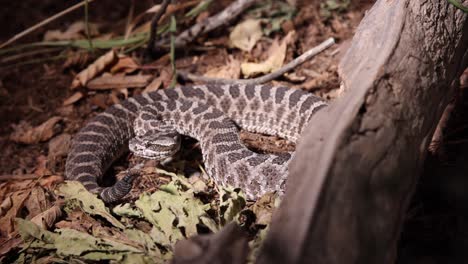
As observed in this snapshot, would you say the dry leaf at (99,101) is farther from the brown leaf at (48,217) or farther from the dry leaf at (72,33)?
the brown leaf at (48,217)

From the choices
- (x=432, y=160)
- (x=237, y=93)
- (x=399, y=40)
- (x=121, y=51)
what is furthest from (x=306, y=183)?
(x=121, y=51)

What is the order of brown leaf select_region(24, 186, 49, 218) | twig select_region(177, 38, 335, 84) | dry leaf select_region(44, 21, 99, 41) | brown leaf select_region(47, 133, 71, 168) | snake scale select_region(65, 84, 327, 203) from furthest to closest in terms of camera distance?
1. dry leaf select_region(44, 21, 99, 41)
2. brown leaf select_region(47, 133, 71, 168)
3. twig select_region(177, 38, 335, 84)
4. snake scale select_region(65, 84, 327, 203)
5. brown leaf select_region(24, 186, 49, 218)

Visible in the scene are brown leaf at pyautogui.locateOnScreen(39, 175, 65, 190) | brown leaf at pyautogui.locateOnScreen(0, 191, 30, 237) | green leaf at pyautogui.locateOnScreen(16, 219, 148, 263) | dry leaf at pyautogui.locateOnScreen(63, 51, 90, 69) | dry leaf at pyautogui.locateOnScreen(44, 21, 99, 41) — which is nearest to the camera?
green leaf at pyautogui.locateOnScreen(16, 219, 148, 263)

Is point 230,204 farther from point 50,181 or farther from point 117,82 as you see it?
point 117,82

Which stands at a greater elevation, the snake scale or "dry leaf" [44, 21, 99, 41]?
"dry leaf" [44, 21, 99, 41]

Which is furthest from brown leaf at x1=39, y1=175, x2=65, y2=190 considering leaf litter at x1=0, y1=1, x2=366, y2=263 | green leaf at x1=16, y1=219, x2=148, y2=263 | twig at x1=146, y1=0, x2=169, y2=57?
twig at x1=146, y1=0, x2=169, y2=57

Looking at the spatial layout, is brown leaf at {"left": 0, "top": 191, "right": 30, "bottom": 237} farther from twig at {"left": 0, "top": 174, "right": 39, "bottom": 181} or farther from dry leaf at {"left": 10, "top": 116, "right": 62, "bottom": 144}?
dry leaf at {"left": 10, "top": 116, "right": 62, "bottom": 144}

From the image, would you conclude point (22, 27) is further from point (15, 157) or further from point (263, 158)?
point (263, 158)
